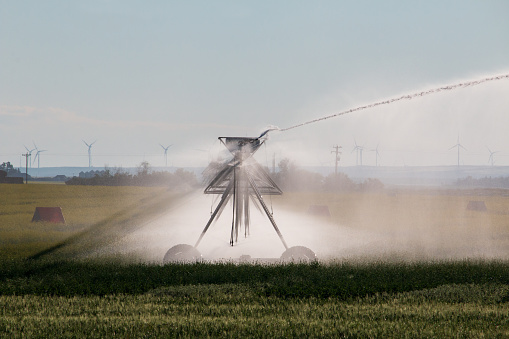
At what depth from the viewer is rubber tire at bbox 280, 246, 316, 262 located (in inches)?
760

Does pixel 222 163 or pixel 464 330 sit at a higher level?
pixel 222 163

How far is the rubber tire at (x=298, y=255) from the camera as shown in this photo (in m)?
19.3

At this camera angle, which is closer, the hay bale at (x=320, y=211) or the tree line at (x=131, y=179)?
the hay bale at (x=320, y=211)

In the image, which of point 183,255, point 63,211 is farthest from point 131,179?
point 183,255

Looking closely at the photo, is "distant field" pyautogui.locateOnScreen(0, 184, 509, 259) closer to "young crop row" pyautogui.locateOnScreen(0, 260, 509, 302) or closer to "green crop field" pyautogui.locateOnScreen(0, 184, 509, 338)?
"green crop field" pyautogui.locateOnScreen(0, 184, 509, 338)

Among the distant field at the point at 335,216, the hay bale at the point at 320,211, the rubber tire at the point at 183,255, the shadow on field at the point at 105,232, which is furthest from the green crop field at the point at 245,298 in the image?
the hay bale at the point at 320,211

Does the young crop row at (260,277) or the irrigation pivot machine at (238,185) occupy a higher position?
the irrigation pivot machine at (238,185)

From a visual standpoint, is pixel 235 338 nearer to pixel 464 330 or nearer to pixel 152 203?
pixel 464 330

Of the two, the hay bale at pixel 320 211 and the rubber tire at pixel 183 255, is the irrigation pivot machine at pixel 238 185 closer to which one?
the rubber tire at pixel 183 255

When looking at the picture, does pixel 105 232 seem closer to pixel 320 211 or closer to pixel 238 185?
pixel 238 185

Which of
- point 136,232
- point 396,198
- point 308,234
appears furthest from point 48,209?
point 396,198

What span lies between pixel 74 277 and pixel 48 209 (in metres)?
20.9

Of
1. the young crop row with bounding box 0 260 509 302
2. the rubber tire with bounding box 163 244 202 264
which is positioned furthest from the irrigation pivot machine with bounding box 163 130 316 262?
the young crop row with bounding box 0 260 509 302

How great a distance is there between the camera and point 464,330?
1088 cm
